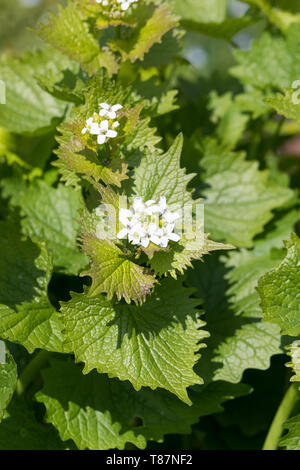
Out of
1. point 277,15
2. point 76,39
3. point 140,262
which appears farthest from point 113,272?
point 277,15

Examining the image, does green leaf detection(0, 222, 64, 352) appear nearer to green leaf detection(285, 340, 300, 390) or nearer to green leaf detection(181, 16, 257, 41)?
green leaf detection(285, 340, 300, 390)

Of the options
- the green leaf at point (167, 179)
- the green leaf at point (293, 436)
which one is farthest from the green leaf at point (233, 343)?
the green leaf at point (167, 179)

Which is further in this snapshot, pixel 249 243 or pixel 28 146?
pixel 28 146

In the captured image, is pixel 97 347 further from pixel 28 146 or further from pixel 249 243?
pixel 28 146

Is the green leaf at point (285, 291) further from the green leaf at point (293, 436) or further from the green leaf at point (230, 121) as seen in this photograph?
the green leaf at point (230, 121)

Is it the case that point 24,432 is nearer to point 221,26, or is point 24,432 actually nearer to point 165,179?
point 165,179
